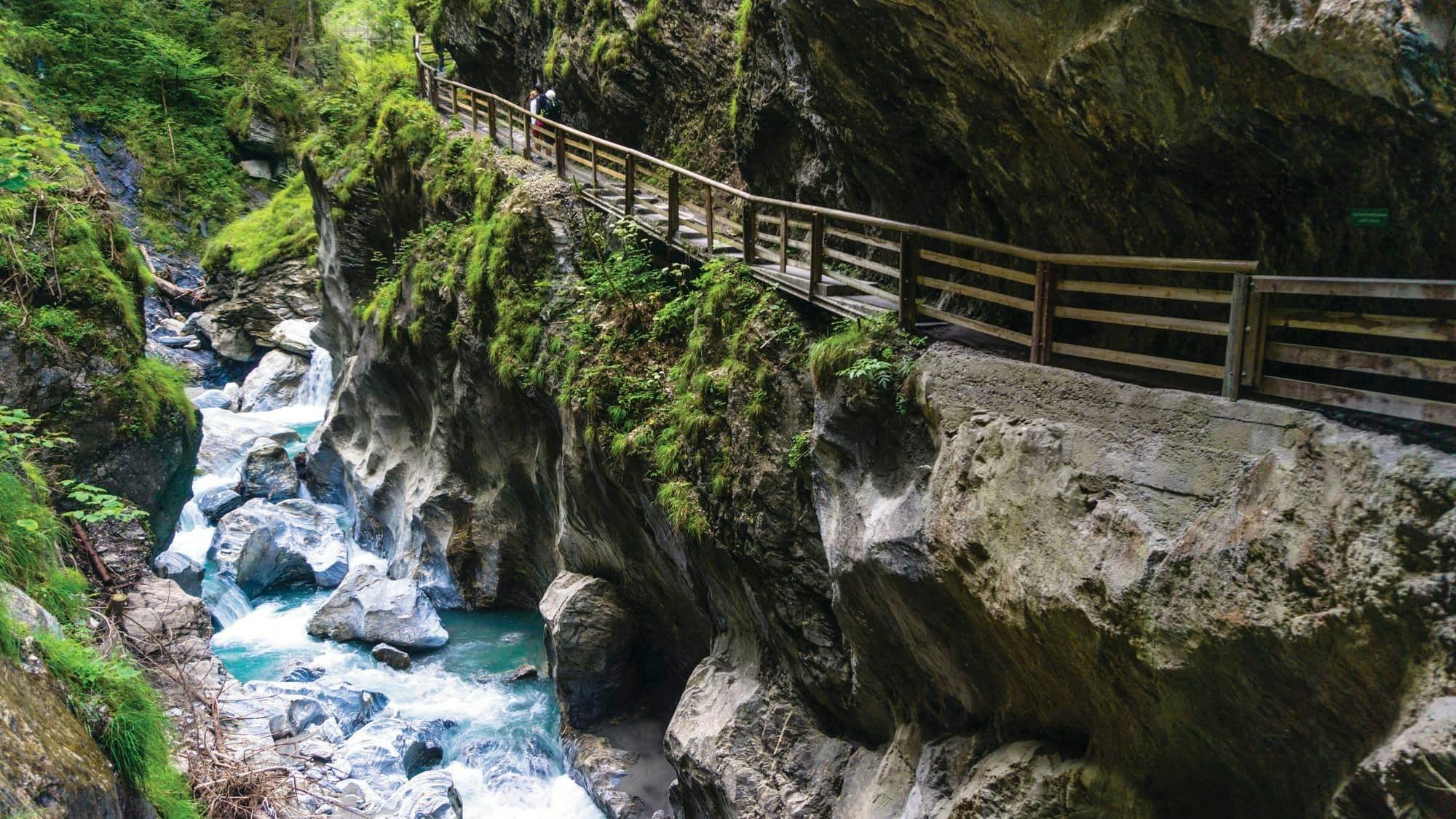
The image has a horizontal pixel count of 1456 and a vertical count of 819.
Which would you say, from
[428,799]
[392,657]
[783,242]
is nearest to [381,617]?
[392,657]

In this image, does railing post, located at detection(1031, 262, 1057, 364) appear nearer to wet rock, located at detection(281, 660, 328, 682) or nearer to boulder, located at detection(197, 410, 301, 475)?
wet rock, located at detection(281, 660, 328, 682)

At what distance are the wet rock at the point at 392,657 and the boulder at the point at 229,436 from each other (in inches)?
369

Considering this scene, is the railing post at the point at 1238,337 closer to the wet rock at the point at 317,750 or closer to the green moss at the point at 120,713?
the green moss at the point at 120,713

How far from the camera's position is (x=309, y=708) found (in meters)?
12.8

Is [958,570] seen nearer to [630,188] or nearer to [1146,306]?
[1146,306]

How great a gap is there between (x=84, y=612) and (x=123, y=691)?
208 centimetres

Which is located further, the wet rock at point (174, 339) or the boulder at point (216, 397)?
the wet rock at point (174, 339)

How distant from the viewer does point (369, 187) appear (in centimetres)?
2142

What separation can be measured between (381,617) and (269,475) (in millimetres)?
7649

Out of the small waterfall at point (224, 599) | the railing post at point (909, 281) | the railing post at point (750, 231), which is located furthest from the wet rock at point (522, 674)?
the railing post at point (909, 281)

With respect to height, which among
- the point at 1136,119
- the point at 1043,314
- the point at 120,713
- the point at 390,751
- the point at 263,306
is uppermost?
the point at 1136,119

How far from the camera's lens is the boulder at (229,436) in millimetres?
22391

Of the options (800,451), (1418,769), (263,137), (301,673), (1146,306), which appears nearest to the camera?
(1418,769)

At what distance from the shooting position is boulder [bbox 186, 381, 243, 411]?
86.4 feet
